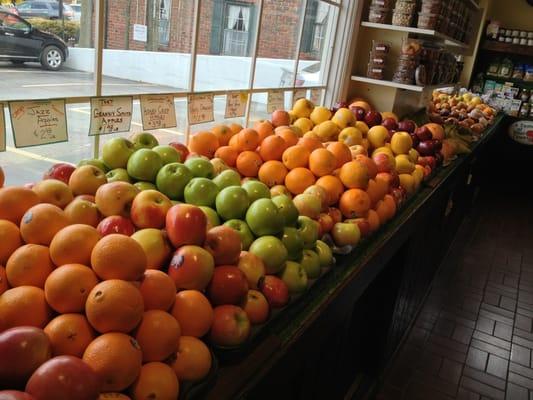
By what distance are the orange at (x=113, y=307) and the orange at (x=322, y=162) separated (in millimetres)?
1210

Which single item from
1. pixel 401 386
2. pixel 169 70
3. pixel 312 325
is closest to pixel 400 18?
pixel 169 70

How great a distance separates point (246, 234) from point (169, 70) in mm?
1050

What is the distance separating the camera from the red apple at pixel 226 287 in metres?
1.14

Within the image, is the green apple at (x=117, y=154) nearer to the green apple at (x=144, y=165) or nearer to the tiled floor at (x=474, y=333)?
the green apple at (x=144, y=165)

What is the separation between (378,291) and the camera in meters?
2.53

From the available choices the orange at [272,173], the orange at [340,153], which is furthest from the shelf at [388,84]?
the orange at [272,173]

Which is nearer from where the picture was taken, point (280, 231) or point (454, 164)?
point (280, 231)

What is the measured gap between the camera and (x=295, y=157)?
78.6 inches

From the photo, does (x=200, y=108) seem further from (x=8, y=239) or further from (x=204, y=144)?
(x=8, y=239)

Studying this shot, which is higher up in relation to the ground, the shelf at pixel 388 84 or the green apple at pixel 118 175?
the shelf at pixel 388 84

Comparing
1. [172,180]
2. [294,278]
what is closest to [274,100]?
[172,180]

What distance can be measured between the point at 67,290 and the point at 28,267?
0.12 m

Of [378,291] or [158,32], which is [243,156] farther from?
[378,291]

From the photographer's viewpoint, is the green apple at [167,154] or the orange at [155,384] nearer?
the orange at [155,384]
